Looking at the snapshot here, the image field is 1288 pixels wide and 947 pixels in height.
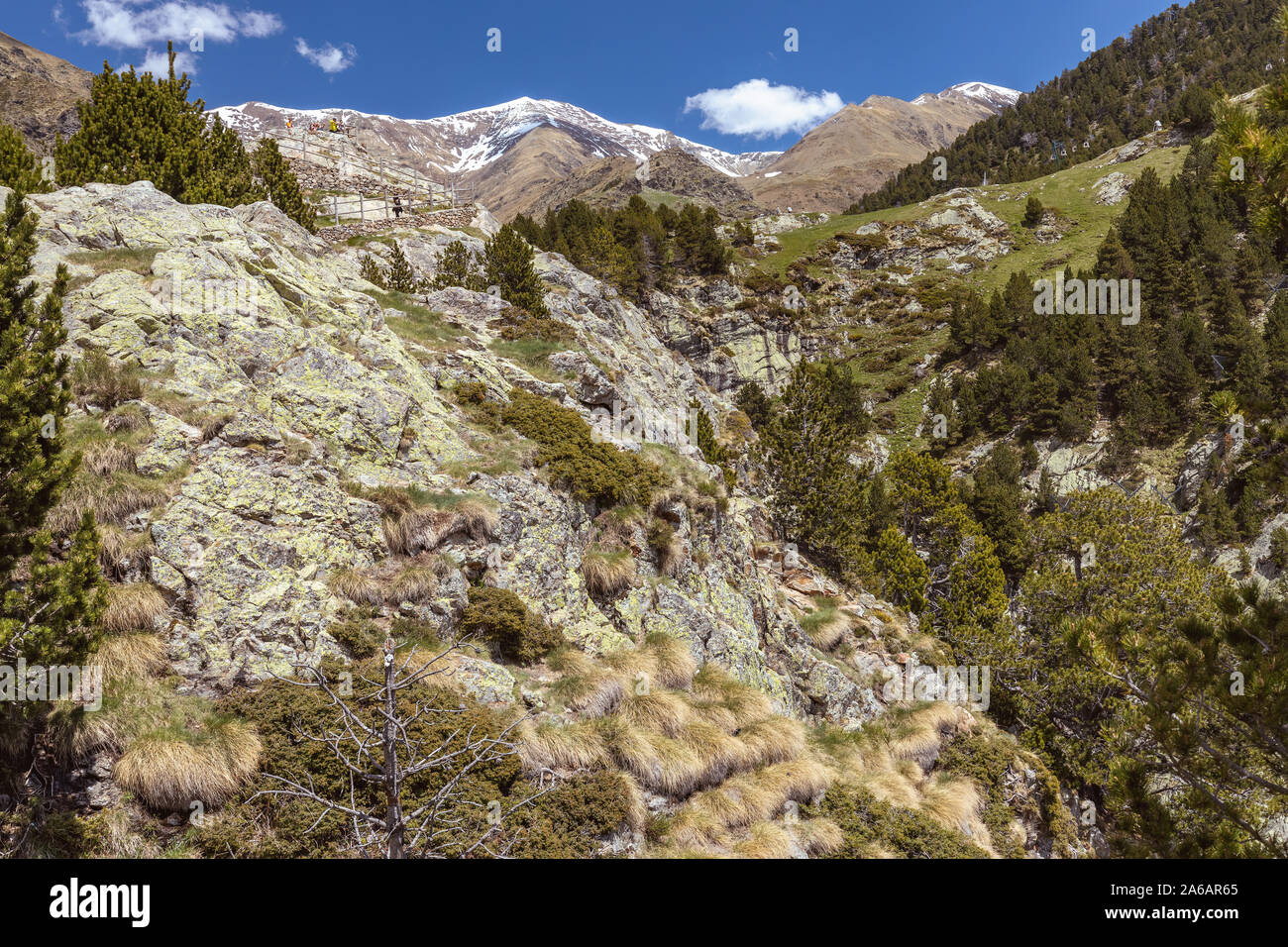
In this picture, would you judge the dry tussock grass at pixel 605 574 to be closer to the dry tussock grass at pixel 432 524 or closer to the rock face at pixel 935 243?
the dry tussock grass at pixel 432 524

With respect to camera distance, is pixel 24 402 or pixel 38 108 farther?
pixel 38 108

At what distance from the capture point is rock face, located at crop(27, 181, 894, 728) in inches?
425

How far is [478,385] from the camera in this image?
19.8 meters

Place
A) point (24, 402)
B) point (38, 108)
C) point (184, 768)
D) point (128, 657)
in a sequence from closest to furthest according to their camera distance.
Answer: point (24, 402) → point (184, 768) → point (128, 657) → point (38, 108)

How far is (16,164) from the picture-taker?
61.8ft

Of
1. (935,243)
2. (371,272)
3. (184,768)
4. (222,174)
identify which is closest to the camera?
(184,768)

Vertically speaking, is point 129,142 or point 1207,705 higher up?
point 129,142

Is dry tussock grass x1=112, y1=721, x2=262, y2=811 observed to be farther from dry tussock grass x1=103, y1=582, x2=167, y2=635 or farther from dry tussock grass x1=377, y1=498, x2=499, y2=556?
dry tussock grass x1=377, y1=498, x2=499, y2=556

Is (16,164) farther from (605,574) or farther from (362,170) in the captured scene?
(362,170)

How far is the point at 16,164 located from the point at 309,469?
1678 cm

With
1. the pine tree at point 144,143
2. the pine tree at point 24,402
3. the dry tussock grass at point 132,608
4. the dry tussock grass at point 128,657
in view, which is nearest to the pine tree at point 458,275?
the pine tree at point 144,143

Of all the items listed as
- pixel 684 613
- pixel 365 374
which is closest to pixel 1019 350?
pixel 684 613

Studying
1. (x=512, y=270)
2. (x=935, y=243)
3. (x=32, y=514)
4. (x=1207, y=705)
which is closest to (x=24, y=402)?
(x=32, y=514)

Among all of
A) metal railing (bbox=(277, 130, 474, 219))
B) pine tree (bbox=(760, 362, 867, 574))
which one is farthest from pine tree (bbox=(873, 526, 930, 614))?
metal railing (bbox=(277, 130, 474, 219))
